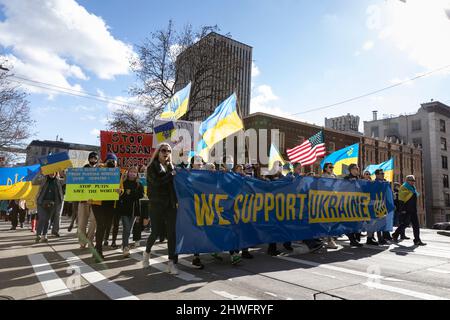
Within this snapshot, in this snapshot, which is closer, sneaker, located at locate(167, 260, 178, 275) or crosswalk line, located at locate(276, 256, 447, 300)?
crosswalk line, located at locate(276, 256, 447, 300)

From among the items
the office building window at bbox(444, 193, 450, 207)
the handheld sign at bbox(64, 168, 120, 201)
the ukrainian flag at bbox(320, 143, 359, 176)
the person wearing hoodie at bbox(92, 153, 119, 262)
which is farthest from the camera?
the office building window at bbox(444, 193, 450, 207)

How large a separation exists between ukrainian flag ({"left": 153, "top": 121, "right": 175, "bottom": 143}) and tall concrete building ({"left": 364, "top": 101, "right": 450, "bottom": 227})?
6496 cm

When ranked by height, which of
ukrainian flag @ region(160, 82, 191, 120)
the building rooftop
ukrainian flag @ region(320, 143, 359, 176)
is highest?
the building rooftop

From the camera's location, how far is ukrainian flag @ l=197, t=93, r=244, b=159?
8.53 metres

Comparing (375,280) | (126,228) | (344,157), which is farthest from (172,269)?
(344,157)

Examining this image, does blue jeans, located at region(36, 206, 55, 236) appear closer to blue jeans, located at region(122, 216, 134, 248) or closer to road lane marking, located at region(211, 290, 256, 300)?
blue jeans, located at region(122, 216, 134, 248)

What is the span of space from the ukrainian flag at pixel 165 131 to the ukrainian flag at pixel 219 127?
1081 millimetres

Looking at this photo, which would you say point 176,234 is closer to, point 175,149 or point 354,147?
point 175,149

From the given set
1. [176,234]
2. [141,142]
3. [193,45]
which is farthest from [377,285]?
[193,45]

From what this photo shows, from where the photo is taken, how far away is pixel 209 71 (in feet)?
91.0

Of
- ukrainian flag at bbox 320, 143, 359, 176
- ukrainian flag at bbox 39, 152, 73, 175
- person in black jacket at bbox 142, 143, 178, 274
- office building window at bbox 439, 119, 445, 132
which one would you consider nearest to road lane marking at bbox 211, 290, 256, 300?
person in black jacket at bbox 142, 143, 178, 274

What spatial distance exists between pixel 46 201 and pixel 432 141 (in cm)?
7487

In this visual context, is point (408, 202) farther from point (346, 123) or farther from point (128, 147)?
point (346, 123)

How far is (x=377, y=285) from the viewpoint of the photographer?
16.0 feet
